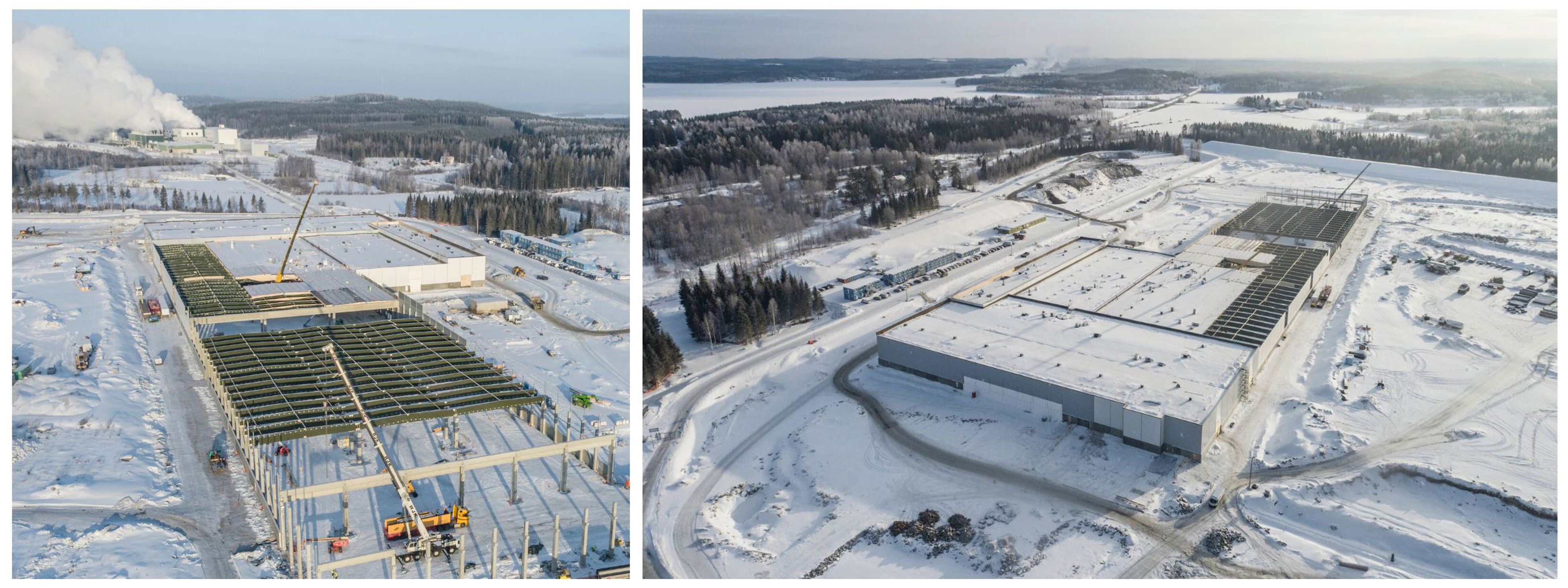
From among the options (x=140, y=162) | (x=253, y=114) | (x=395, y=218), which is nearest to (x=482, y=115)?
(x=253, y=114)

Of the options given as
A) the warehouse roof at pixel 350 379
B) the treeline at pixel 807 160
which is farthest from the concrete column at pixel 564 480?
the treeline at pixel 807 160

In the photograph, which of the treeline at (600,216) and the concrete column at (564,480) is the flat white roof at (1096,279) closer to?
the concrete column at (564,480)

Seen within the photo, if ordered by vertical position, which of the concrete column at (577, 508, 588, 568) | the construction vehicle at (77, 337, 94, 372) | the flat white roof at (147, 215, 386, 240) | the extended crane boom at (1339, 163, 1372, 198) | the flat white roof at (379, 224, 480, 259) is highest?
the extended crane boom at (1339, 163, 1372, 198)

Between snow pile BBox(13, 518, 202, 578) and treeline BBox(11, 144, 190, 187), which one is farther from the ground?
treeline BBox(11, 144, 190, 187)

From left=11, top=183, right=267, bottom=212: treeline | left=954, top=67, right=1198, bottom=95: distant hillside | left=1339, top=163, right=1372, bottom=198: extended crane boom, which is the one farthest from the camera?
left=954, top=67, right=1198, bottom=95: distant hillside

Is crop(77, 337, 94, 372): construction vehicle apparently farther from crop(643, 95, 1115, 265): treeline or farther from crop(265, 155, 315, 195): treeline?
crop(265, 155, 315, 195): treeline

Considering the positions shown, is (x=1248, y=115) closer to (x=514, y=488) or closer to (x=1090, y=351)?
(x=1090, y=351)

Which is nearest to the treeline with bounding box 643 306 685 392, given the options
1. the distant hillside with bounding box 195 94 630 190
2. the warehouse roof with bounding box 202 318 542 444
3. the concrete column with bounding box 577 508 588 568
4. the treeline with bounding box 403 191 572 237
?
the warehouse roof with bounding box 202 318 542 444
